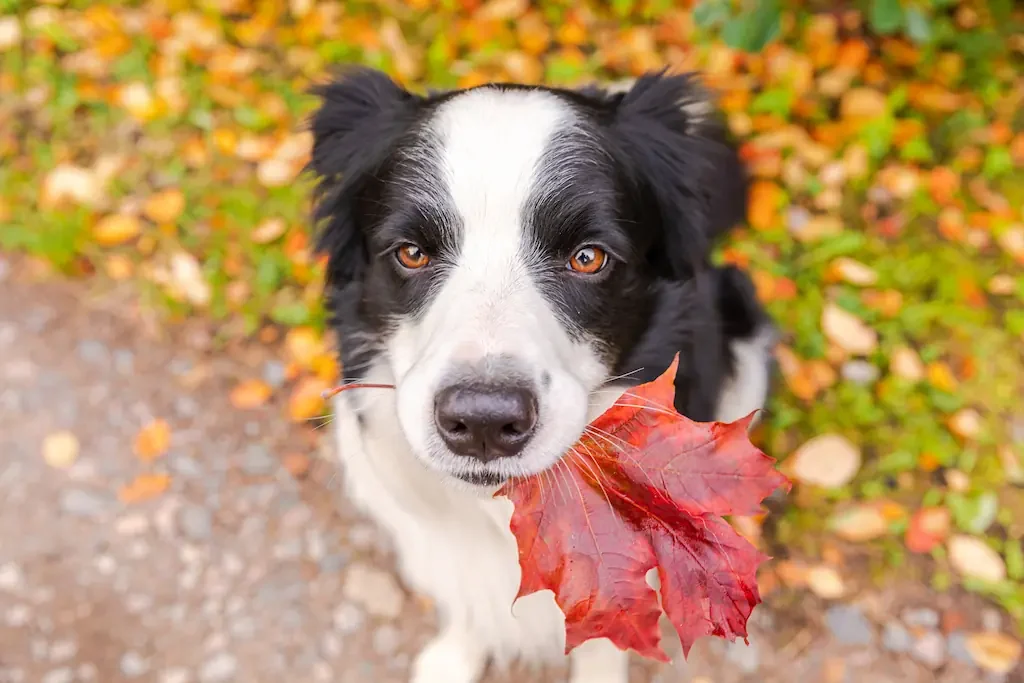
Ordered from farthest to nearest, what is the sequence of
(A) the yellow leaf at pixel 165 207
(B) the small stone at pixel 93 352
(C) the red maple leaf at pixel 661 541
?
(A) the yellow leaf at pixel 165 207 < (B) the small stone at pixel 93 352 < (C) the red maple leaf at pixel 661 541

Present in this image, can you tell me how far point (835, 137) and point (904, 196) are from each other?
1.38 ft

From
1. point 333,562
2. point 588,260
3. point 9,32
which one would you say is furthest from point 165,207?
point 588,260

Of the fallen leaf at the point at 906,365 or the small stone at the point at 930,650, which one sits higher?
the fallen leaf at the point at 906,365

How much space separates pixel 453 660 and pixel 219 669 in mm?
859

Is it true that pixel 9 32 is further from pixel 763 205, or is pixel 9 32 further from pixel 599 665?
pixel 599 665

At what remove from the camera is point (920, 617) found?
8.96ft

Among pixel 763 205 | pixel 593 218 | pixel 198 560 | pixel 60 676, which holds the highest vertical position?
pixel 593 218

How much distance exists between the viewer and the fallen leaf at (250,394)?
3225mm

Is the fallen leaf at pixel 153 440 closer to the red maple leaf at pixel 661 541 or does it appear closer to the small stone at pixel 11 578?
the small stone at pixel 11 578

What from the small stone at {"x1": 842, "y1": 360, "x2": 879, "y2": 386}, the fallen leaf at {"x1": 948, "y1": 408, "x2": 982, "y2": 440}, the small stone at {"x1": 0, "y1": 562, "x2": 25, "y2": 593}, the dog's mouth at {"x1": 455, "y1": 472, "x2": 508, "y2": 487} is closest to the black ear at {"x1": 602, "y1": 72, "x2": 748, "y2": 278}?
the dog's mouth at {"x1": 455, "y1": 472, "x2": 508, "y2": 487}

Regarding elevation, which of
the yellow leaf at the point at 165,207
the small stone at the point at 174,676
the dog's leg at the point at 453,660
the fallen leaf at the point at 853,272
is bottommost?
the small stone at the point at 174,676

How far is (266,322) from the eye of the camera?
11.1 feet

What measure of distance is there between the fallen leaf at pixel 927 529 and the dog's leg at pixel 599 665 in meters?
1.17

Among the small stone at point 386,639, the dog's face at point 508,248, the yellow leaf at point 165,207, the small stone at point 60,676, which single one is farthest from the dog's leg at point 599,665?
the yellow leaf at point 165,207
